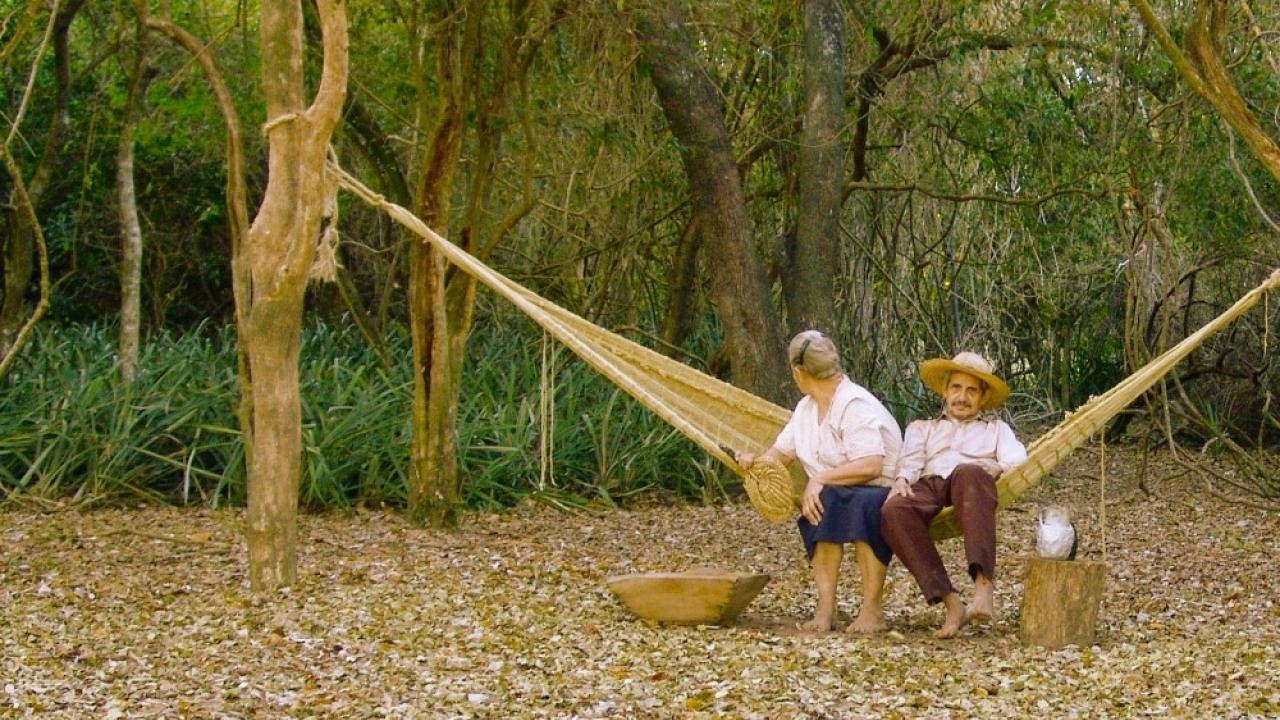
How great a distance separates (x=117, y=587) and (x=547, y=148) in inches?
129

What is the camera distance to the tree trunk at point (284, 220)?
4078 millimetres

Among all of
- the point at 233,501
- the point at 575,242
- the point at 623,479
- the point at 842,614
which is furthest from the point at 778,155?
the point at 842,614

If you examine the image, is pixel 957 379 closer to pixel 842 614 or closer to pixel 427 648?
pixel 842 614

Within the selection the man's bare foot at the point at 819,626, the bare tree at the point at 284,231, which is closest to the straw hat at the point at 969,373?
the man's bare foot at the point at 819,626

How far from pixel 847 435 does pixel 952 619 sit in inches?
20.6

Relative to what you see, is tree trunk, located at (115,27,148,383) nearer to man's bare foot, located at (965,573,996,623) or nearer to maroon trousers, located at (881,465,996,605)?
maroon trousers, located at (881,465,996,605)

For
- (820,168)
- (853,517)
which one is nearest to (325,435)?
(820,168)

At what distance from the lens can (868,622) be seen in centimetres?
409

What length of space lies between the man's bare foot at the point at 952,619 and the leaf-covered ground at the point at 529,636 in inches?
1.8

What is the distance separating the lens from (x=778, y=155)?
7.64 metres

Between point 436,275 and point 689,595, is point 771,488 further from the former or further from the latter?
point 436,275

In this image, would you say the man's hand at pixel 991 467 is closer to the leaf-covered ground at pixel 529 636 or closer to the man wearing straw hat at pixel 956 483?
the man wearing straw hat at pixel 956 483

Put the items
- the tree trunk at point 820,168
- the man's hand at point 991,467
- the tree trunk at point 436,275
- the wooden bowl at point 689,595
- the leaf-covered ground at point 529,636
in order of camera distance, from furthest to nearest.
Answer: the tree trunk at point 820,168
the tree trunk at point 436,275
the wooden bowl at point 689,595
the man's hand at point 991,467
the leaf-covered ground at point 529,636

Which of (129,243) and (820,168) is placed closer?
(820,168)
